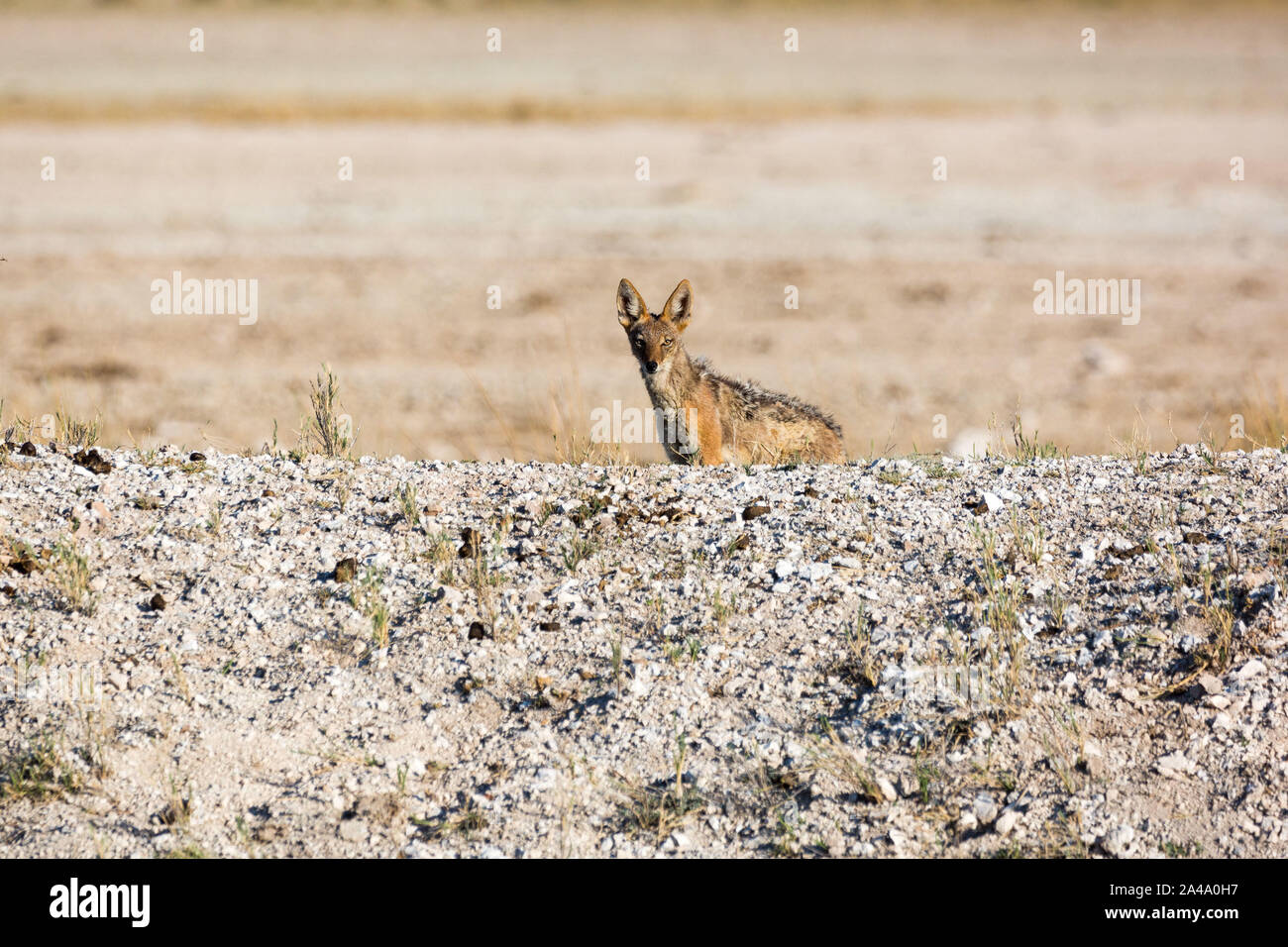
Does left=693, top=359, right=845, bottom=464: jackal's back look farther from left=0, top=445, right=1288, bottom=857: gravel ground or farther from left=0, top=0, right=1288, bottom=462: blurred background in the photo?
left=0, top=445, right=1288, bottom=857: gravel ground

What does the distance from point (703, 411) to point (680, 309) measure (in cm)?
86

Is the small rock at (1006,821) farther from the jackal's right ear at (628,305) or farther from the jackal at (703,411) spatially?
the jackal's right ear at (628,305)

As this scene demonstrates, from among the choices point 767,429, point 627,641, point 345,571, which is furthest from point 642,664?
point 767,429

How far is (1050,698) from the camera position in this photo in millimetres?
5363

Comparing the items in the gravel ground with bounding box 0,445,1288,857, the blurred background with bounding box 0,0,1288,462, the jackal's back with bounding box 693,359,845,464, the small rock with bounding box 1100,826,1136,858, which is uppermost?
the blurred background with bounding box 0,0,1288,462

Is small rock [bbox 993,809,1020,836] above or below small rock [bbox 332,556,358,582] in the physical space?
below

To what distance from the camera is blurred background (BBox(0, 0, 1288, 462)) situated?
52.7ft

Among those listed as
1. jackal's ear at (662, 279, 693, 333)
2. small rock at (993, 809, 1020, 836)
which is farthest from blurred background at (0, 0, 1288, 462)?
small rock at (993, 809, 1020, 836)

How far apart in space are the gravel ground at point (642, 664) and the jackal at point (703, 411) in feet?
7.78

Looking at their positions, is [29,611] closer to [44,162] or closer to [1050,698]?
[1050,698]

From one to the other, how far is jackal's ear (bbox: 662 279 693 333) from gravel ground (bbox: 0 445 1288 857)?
2877 millimetres

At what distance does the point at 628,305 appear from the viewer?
9.89 m

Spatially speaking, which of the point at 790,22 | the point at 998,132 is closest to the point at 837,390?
the point at 998,132

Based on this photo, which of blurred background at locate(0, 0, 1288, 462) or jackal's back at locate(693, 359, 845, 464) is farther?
blurred background at locate(0, 0, 1288, 462)
